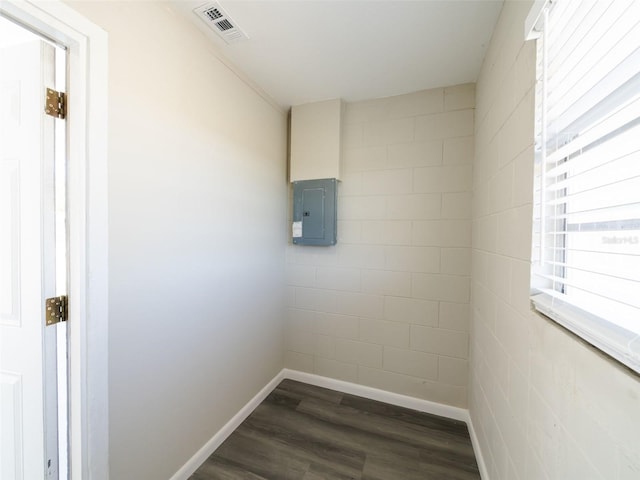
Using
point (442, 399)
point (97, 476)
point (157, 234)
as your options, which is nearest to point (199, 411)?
point (97, 476)

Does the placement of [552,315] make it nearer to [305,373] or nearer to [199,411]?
[199,411]

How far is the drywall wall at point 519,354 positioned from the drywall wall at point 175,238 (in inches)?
64.7

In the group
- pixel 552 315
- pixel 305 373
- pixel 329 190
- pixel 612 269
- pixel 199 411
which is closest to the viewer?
pixel 612 269

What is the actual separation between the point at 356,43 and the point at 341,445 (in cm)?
267

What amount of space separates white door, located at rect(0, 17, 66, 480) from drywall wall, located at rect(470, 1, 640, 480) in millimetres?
1782

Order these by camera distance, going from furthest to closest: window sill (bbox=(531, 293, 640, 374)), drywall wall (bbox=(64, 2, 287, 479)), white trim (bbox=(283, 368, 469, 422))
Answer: white trim (bbox=(283, 368, 469, 422))
drywall wall (bbox=(64, 2, 287, 479))
window sill (bbox=(531, 293, 640, 374))

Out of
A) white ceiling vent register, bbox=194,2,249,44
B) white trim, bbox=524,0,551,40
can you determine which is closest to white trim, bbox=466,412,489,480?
white trim, bbox=524,0,551,40

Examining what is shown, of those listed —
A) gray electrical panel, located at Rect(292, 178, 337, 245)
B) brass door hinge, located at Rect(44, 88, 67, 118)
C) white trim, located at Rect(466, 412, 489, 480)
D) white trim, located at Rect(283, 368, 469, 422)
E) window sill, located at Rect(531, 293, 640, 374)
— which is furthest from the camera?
gray electrical panel, located at Rect(292, 178, 337, 245)

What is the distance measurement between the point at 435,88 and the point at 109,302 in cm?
257

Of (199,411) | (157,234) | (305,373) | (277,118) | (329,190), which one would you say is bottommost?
(305,373)

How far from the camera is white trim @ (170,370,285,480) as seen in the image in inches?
55.8

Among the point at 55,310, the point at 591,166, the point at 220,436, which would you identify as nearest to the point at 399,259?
the point at 591,166

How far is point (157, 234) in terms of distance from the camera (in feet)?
4.11

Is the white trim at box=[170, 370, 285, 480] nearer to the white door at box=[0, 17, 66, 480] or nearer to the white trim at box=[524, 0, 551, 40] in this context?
the white door at box=[0, 17, 66, 480]
